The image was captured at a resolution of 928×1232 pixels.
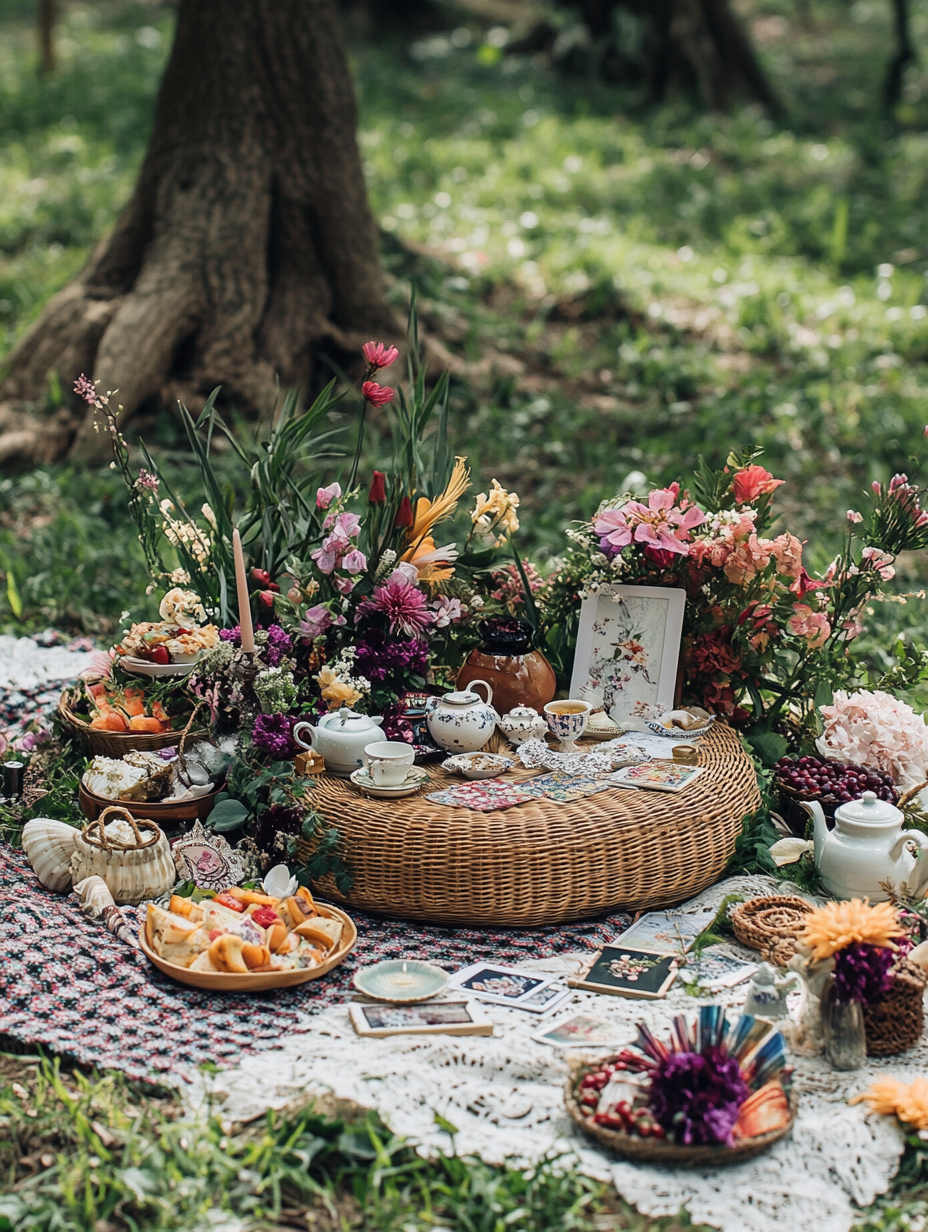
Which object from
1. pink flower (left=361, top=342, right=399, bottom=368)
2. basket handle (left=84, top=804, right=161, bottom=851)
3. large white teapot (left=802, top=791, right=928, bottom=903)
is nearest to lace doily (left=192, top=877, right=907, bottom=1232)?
large white teapot (left=802, top=791, right=928, bottom=903)

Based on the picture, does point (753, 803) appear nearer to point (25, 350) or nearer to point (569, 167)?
point (25, 350)

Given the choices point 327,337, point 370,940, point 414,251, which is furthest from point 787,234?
point 370,940

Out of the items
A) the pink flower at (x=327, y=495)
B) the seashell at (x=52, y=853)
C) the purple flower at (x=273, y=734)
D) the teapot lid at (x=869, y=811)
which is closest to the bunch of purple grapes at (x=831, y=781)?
the teapot lid at (x=869, y=811)

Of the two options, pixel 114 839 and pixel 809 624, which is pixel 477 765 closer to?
pixel 114 839

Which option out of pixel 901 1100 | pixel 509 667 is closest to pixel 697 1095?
pixel 901 1100

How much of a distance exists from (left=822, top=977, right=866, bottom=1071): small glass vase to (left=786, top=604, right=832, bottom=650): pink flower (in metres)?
1.63

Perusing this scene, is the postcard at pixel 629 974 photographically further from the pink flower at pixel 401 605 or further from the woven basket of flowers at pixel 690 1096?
the pink flower at pixel 401 605

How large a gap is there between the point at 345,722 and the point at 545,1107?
1477mm

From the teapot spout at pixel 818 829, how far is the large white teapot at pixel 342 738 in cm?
133

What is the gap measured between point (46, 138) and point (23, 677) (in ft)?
26.6

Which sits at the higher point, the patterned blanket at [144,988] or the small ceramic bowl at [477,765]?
the small ceramic bowl at [477,765]

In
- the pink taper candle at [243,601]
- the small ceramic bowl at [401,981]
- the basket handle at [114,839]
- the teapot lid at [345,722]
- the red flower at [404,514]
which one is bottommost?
the small ceramic bowl at [401,981]

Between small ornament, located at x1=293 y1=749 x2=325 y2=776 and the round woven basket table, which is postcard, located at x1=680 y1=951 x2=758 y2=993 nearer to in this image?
Result: the round woven basket table

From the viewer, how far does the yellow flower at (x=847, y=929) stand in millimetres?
2986
